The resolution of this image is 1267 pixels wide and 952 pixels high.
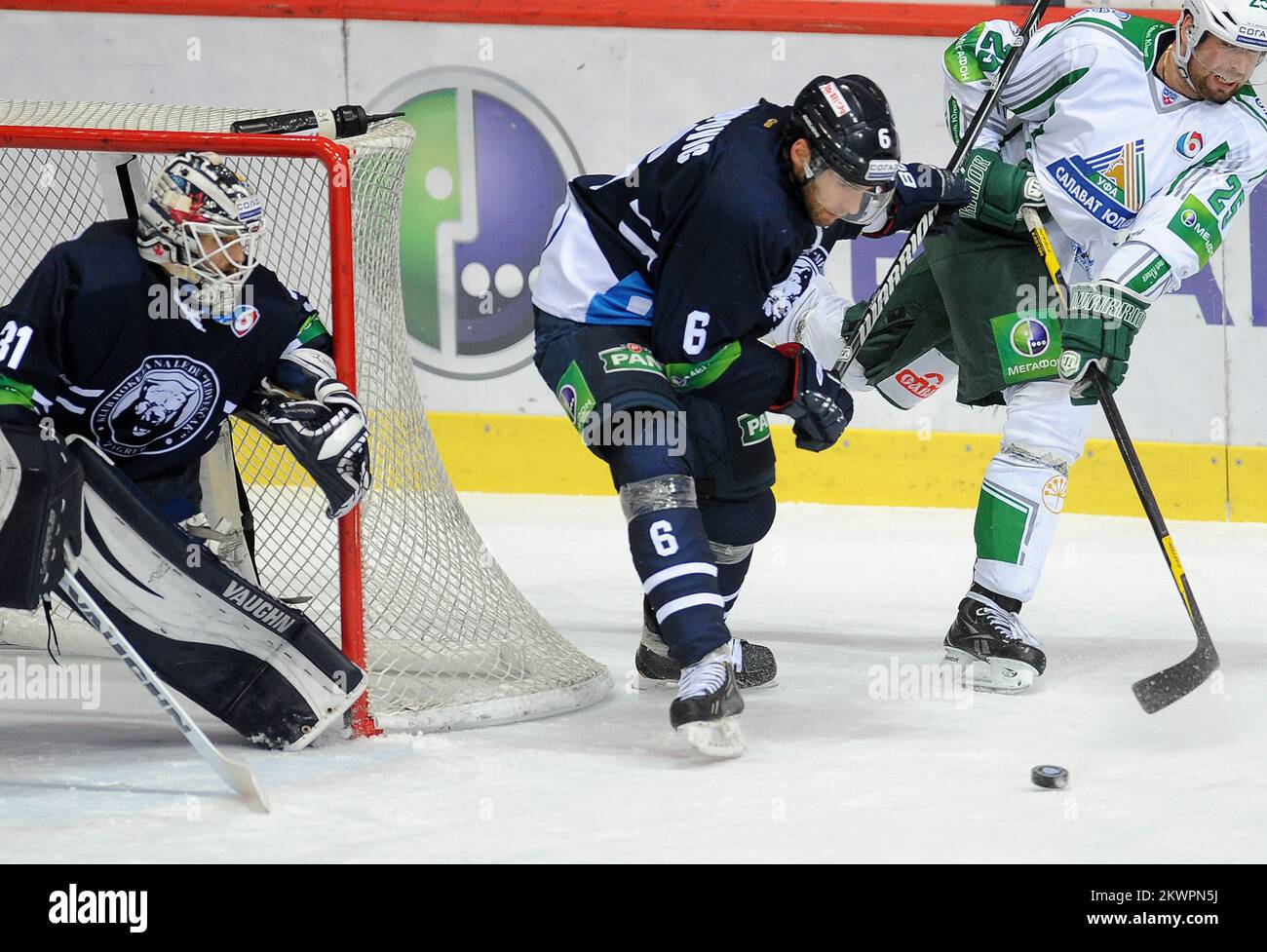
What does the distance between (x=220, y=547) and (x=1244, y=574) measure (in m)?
2.56

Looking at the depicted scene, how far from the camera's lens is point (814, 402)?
3.15m

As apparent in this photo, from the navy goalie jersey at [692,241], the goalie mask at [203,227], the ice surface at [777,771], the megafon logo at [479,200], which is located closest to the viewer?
the ice surface at [777,771]

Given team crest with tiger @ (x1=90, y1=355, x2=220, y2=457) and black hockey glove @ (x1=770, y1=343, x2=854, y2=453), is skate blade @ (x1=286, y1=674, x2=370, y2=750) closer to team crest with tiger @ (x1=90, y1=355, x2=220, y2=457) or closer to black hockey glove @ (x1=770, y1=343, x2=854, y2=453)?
team crest with tiger @ (x1=90, y1=355, x2=220, y2=457)

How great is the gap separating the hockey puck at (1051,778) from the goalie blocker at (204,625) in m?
1.10

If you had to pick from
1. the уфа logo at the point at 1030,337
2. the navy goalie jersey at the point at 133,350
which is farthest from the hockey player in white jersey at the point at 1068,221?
the navy goalie jersey at the point at 133,350

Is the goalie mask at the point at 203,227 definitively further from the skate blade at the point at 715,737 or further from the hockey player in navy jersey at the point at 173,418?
the skate blade at the point at 715,737

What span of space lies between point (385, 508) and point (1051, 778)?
1.37m

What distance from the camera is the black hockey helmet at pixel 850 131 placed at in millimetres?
2814

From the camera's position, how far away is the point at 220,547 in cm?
335

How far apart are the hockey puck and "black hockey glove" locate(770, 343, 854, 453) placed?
28.2 inches

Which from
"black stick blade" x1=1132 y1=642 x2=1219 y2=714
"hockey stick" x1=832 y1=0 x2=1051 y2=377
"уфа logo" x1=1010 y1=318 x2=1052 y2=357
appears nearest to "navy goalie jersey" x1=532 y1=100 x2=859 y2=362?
"hockey stick" x1=832 y1=0 x2=1051 y2=377

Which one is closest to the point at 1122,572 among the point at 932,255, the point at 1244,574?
the point at 1244,574

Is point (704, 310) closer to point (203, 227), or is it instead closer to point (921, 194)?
point (921, 194)
